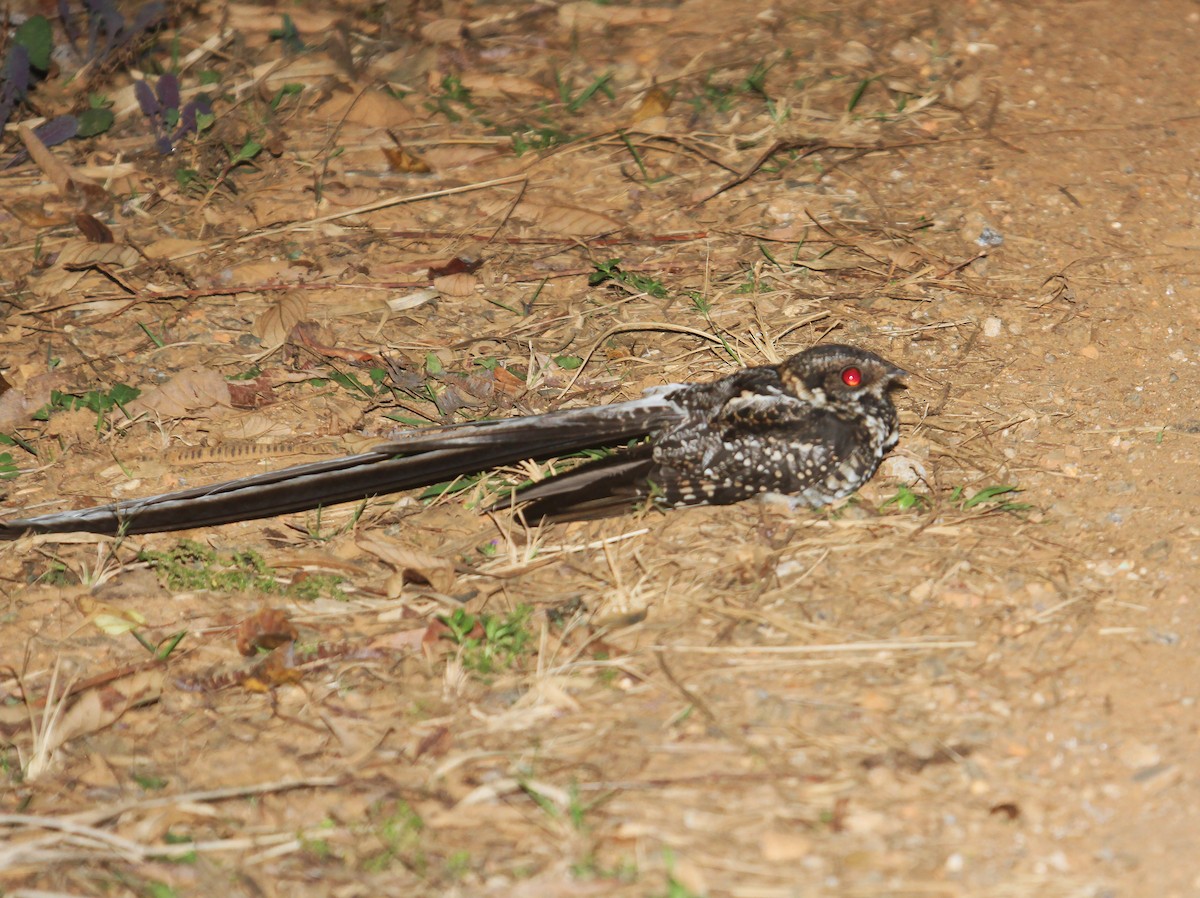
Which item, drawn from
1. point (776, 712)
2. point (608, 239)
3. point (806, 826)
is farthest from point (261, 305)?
point (806, 826)

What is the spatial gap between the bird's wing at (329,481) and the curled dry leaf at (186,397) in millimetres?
621

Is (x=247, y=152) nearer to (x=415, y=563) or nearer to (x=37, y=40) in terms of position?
(x=37, y=40)

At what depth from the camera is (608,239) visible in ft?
14.4

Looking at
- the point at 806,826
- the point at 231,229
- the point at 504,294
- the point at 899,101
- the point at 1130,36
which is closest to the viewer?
the point at 806,826

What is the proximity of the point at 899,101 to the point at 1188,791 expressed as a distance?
3.47 meters

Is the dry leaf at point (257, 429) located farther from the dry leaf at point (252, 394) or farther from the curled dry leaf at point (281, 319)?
the curled dry leaf at point (281, 319)

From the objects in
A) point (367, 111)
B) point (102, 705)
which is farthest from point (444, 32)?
point (102, 705)

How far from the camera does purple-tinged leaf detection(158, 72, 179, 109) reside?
16.2 feet

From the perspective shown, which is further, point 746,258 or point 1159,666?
point 746,258

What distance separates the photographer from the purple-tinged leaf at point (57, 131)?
492cm

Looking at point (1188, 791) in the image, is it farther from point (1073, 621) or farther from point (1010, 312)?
point (1010, 312)

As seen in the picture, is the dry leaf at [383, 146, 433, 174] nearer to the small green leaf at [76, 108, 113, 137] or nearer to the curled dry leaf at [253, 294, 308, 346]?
the curled dry leaf at [253, 294, 308, 346]

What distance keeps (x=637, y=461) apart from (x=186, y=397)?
1614mm

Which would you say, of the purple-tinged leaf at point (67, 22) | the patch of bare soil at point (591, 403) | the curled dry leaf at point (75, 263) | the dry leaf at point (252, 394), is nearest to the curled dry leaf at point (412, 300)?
the patch of bare soil at point (591, 403)
